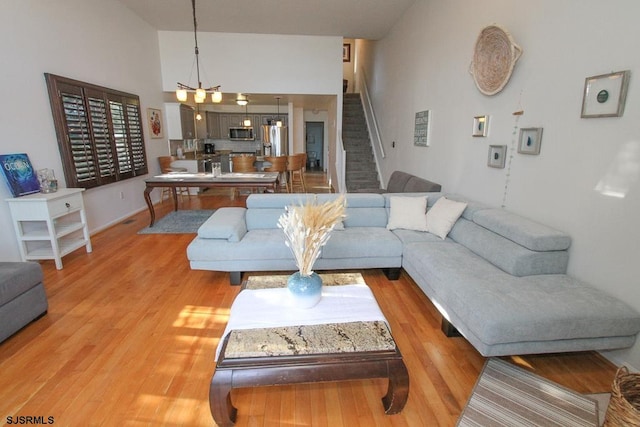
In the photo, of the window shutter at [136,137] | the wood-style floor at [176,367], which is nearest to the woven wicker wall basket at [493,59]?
the wood-style floor at [176,367]

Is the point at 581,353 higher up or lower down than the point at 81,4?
lower down

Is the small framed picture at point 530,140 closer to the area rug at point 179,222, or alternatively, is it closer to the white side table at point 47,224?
the area rug at point 179,222

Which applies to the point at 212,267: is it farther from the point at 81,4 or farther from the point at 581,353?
the point at 81,4

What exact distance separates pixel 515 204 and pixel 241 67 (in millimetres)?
5526

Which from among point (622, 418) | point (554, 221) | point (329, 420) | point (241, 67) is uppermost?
point (241, 67)

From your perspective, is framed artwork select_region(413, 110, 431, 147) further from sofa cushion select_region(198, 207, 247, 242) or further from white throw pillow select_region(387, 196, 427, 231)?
sofa cushion select_region(198, 207, 247, 242)

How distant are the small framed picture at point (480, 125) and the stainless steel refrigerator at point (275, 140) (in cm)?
660

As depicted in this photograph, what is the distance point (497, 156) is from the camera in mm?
2869

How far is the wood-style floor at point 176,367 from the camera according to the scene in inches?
60.9

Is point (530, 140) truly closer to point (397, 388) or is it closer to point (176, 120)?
point (397, 388)

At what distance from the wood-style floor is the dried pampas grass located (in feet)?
2.50

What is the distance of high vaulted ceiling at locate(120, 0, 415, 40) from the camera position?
477 centimetres

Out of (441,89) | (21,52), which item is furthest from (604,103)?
(21,52)

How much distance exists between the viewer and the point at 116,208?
4793 millimetres
